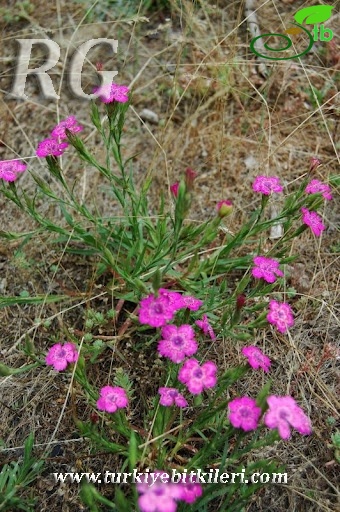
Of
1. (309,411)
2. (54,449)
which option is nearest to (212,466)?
(309,411)

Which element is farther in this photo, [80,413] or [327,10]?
[327,10]

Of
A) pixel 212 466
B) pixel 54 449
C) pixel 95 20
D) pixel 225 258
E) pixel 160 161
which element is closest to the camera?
pixel 212 466

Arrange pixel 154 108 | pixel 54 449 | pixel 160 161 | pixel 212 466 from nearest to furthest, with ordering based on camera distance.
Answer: pixel 212 466
pixel 54 449
pixel 160 161
pixel 154 108

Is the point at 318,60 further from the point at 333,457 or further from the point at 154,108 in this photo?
the point at 333,457

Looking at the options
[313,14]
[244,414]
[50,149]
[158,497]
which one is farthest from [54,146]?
[313,14]

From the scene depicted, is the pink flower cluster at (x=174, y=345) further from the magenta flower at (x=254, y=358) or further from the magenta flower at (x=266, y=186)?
the magenta flower at (x=266, y=186)

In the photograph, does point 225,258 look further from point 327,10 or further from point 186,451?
point 327,10

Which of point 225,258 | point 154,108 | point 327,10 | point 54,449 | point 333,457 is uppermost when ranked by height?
point 327,10

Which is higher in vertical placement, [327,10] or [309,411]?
[327,10]
